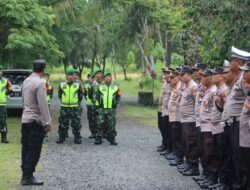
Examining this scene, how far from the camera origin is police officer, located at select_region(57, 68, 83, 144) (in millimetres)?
13859

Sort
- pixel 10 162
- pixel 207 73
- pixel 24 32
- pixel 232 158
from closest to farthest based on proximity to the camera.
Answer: pixel 232 158
pixel 207 73
pixel 10 162
pixel 24 32

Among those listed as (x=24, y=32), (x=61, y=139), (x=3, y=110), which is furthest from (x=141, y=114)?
(x=3, y=110)

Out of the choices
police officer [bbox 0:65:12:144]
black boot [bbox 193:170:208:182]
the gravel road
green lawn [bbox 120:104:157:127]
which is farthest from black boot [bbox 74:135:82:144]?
green lawn [bbox 120:104:157:127]

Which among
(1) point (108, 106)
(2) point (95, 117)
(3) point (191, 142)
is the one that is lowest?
(2) point (95, 117)

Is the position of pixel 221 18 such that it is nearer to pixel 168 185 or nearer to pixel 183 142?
pixel 183 142

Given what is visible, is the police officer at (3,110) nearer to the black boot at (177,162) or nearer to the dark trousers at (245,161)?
the black boot at (177,162)

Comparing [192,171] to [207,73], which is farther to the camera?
[192,171]

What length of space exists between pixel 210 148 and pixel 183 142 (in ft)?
5.16

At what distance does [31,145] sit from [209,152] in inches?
121

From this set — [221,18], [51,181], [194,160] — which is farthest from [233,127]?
[221,18]

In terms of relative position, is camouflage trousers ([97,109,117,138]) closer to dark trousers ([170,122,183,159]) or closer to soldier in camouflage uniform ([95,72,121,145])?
soldier in camouflage uniform ([95,72,121,145])

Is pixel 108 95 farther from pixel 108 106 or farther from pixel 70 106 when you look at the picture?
pixel 70 106

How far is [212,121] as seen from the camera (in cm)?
834

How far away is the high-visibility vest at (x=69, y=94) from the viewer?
13.8m
